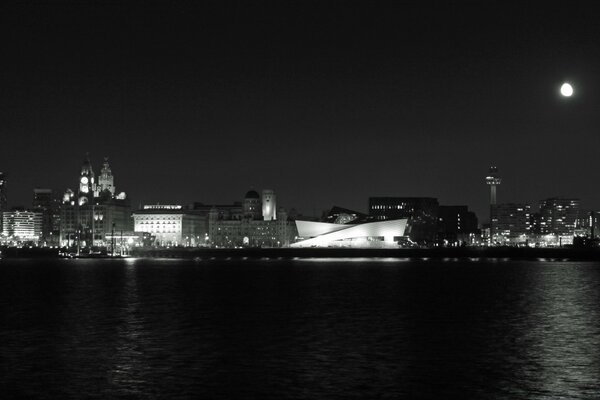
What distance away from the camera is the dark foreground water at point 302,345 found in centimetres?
2217

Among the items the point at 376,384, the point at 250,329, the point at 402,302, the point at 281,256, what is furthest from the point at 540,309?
the point at 281,256

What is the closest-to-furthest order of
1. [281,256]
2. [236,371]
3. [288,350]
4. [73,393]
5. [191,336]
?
1. [73,393]
2. [236,371]
3. [288,350]
4. [191,336]
5. [281,256]

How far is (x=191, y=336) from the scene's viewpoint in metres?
32.3

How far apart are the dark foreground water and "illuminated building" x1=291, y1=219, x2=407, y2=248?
113 m

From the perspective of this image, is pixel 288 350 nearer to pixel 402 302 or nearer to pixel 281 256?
pixel 402 302

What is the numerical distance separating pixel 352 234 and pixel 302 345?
459ft

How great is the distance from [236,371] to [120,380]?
10.3 feet

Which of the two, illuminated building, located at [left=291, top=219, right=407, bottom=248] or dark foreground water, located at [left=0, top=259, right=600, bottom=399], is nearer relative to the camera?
dark foreground water, located at [left=0, top=259, right=600, bottom=399]

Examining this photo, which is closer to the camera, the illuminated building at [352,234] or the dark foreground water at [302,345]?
the dark foreground water at [302,345]

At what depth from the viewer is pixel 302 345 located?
29625 millimetres

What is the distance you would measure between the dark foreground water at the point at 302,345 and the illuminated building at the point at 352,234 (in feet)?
371

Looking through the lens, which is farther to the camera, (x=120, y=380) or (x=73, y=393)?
(x=120, y=380)

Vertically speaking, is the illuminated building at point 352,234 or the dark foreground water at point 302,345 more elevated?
the illuminated building at point 352,234

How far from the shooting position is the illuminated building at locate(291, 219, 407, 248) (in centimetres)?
16938
